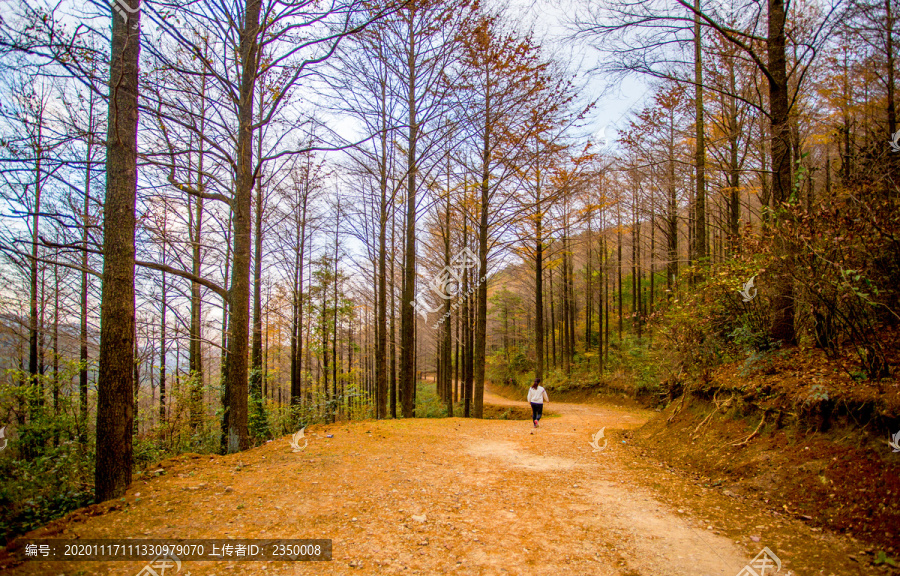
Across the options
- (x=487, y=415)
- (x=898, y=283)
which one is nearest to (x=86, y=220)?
(x=898, y=283)

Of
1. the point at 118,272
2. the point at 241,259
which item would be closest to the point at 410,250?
the point at 241,259

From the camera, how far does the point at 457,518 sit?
11.0 feet

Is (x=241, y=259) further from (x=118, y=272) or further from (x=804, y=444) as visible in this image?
(x=804, y=444)

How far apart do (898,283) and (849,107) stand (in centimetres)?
1146

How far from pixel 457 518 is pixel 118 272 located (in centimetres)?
433

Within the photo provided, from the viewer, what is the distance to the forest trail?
2.55 metres

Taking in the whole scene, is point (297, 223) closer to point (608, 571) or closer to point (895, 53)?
point (608, 571)

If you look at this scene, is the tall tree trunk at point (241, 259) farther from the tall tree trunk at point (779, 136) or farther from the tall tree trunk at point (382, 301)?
the tall tree trunk at point (779, 136)

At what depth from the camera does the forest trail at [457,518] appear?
8.36 ft

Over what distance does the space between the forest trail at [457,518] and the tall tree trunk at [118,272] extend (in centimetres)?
52

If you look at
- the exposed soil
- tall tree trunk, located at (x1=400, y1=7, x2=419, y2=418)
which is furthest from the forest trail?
tall tree trunk, located at (x1=400, y1=7, x2=419, y2=418)

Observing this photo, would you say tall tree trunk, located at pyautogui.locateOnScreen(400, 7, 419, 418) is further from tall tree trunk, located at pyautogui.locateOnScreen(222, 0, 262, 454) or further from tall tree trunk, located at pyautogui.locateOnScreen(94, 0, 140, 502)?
tall tree trunk, located at pyautogui.locateOnScreen(94, 0, 140, 502)

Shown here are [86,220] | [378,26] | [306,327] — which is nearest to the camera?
[86,220]

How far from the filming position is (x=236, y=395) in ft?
18.7
